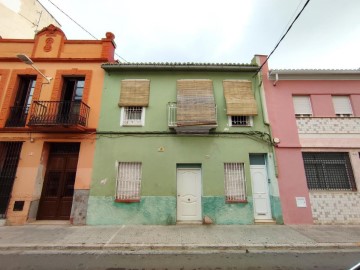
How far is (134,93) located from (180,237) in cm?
625

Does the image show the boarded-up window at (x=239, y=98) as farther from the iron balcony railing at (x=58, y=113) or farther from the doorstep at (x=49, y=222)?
the doorstep at (x=49, y=222)

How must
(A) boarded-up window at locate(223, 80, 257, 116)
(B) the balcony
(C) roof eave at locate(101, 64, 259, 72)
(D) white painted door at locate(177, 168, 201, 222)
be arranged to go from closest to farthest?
(D) white painted door at locate(177, 168, 201, 222) < (B) the balcony < (A) boarded-up window at locate(223, 80, 257, 116) < (C) roof eave at locate(101, 64, 259, 72)

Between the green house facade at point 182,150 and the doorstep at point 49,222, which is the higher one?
the green house facade at point 182,150

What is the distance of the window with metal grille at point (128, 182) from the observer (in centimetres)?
735

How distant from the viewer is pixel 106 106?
821 centimetres

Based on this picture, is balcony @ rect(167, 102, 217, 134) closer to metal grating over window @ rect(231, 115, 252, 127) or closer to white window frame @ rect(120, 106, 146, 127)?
metal grating over window @ rect(231, 115, 252, 127)

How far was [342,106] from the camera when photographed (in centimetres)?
828

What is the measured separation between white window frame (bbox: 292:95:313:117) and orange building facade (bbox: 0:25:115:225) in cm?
928

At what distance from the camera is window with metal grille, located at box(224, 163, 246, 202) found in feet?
24.2

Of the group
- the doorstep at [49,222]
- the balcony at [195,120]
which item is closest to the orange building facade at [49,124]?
the doorstep at [49,222]

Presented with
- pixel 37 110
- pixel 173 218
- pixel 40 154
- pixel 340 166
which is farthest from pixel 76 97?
pixel 340 166

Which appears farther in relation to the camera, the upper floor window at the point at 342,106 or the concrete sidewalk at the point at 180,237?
the upper floor window at the point at 342,106

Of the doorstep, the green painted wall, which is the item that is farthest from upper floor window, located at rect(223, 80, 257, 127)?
the doorstep

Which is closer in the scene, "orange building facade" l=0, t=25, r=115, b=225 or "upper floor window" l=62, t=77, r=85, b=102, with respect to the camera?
"orange building facade" l=0, t=25, r=115, b=225
